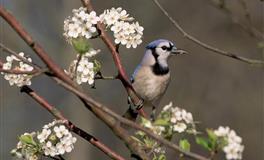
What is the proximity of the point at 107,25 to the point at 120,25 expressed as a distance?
0.05 meters

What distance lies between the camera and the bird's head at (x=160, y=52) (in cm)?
336

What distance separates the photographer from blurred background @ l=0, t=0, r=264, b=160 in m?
11.1

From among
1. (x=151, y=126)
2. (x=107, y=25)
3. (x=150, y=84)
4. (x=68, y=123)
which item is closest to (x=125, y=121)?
(x=151, y=126)

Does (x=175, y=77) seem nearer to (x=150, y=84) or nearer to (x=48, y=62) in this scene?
(x=150, y=84)

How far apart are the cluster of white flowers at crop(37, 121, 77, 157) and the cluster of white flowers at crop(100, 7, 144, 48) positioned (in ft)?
1.13

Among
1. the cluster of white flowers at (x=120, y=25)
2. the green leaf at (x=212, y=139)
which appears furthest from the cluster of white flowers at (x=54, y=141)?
the green leaf at (x=212, y=139)

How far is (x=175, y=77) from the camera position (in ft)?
39.0

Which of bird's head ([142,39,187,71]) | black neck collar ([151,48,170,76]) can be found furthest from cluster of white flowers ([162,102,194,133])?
black neck collar ([151,48,170,76])

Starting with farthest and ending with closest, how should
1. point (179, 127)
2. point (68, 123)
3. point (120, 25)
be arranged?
point (120, 25) → point (68, 123) → point (179, 127)

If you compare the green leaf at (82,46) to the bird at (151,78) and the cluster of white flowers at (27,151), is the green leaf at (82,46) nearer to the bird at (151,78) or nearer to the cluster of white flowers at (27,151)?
the cluster of white flowers at (27,151)

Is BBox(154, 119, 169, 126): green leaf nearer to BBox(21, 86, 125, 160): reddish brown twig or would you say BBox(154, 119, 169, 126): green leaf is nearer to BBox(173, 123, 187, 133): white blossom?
BBox(173, 123, 187, 133): white blossom

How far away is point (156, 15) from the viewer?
12320 mm

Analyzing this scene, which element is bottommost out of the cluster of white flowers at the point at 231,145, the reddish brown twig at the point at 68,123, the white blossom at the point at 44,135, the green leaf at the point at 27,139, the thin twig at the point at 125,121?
the thin twig at the point at 125,121

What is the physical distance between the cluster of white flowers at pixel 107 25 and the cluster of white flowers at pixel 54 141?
26 cm
